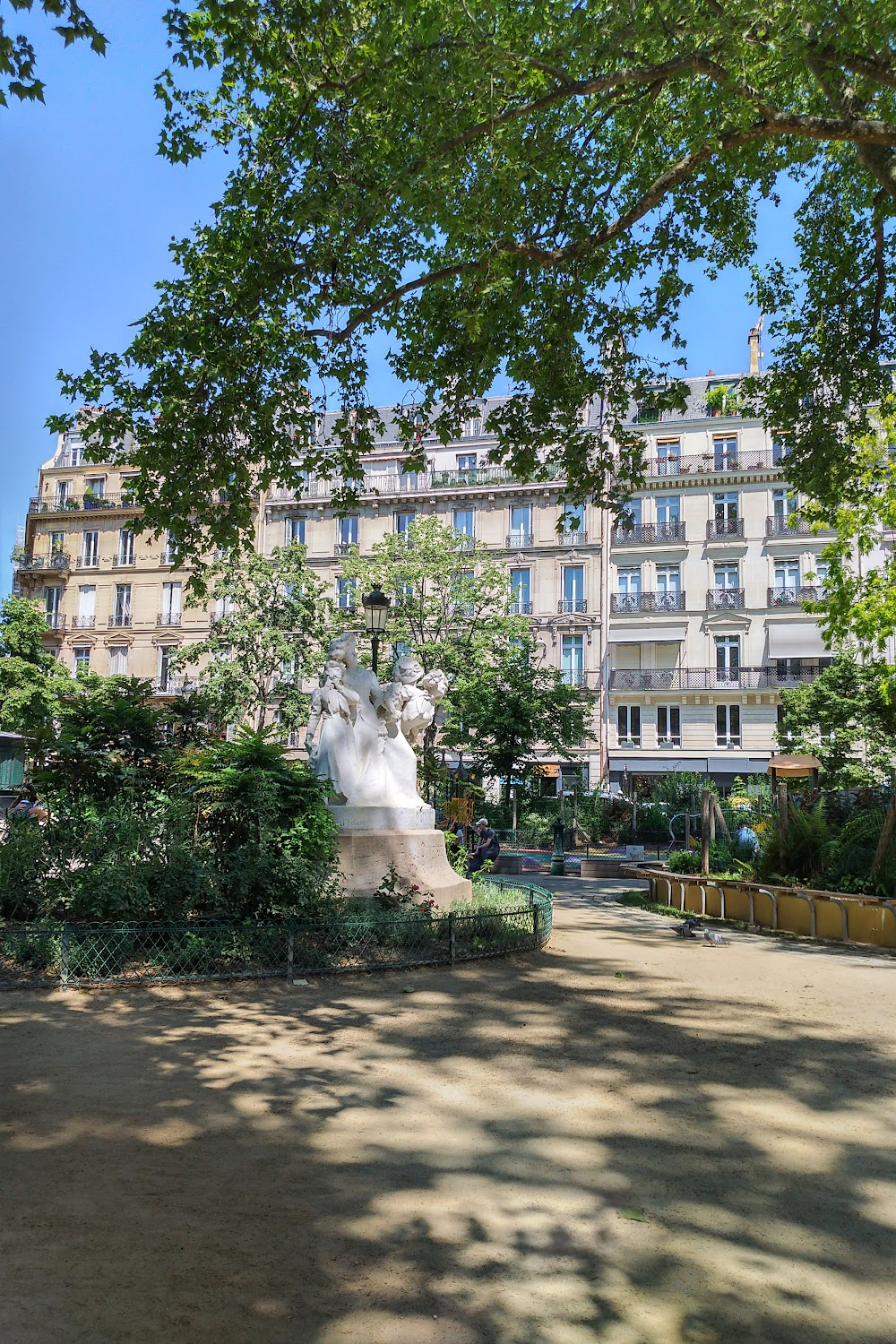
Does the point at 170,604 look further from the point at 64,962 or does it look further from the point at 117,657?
the point at 64,962

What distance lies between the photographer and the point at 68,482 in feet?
167

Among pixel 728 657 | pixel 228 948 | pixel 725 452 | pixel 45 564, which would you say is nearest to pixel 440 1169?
pixel 228 948

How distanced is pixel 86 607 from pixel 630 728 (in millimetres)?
26274

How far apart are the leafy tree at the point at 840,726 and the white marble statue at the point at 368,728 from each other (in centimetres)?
2201

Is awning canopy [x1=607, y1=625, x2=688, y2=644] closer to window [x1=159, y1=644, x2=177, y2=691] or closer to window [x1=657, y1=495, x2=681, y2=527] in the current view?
window [x1=657, y1=495, x2=681, y2=527]

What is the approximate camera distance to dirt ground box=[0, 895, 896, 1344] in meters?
3.27

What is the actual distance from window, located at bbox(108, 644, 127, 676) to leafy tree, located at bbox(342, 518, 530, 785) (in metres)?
16.8

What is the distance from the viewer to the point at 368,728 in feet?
37.4

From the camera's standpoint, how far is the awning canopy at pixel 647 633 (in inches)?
1619

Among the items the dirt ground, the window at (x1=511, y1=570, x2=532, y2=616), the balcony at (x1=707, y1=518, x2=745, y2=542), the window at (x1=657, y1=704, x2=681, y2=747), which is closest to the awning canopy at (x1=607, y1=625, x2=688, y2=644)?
the window at (x1=657, y1=704, x2=681, y2=747)

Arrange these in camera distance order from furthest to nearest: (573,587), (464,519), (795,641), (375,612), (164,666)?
(164,666) → (464,519) → (573,587) → (795,641) → (375,612)

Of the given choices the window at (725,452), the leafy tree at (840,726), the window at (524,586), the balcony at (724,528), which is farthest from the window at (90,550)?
the leafy tree at (840,726)

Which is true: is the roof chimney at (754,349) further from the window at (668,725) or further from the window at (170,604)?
the window at (170,604)

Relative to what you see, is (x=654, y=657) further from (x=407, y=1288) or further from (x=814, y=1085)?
(x=407, y=1288)
